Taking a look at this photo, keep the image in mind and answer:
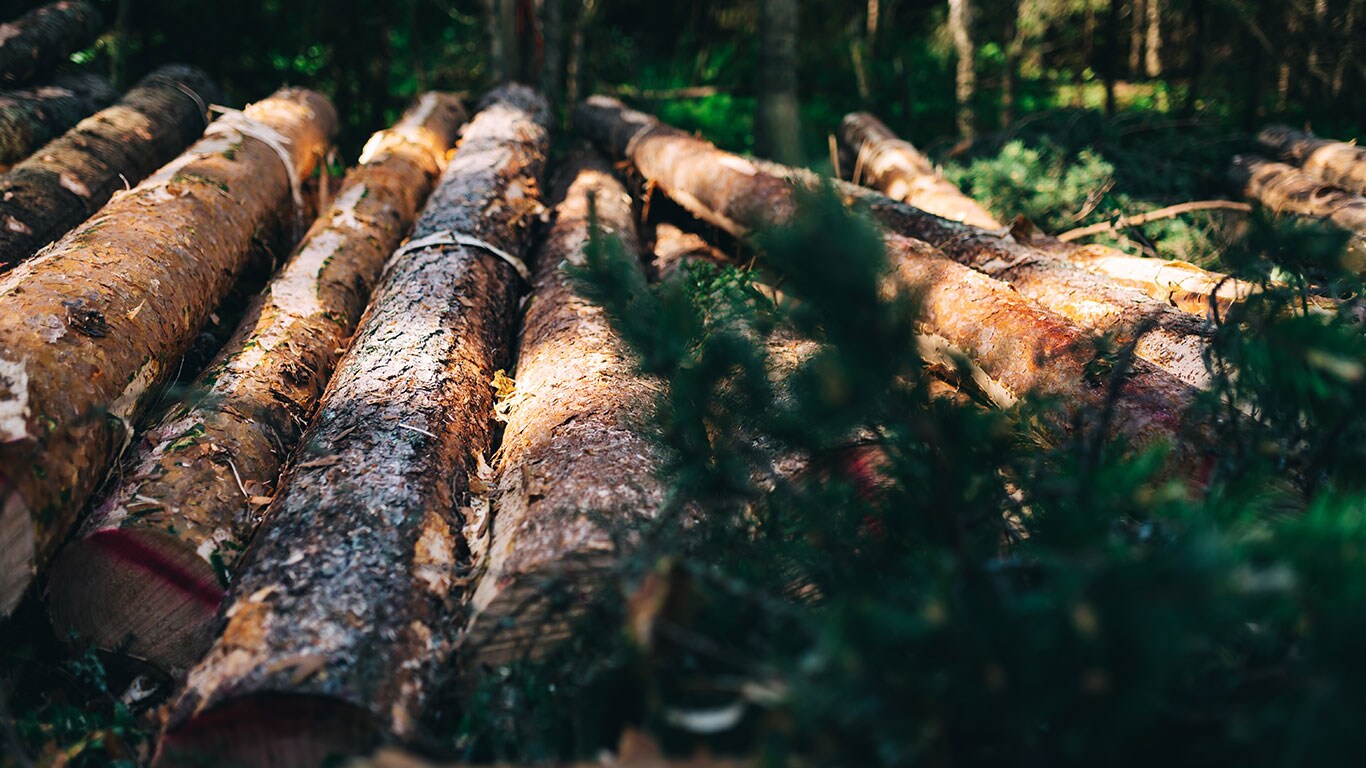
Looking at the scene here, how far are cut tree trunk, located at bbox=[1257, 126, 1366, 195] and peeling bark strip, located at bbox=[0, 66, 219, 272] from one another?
6896 millimetres

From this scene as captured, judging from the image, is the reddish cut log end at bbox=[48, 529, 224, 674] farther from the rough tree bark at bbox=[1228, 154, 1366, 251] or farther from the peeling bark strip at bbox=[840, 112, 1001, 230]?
the rough tree bark at bbox=[1228, 154, 1366, 251]

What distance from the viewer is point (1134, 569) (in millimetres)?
1165

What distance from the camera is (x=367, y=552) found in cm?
214

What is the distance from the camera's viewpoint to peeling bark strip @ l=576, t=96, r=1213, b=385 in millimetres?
2934

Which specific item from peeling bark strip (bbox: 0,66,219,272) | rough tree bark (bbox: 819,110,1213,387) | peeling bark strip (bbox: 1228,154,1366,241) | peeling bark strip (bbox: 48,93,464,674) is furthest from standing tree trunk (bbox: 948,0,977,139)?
peeling bark strip (bbox: 48,93,464,674)

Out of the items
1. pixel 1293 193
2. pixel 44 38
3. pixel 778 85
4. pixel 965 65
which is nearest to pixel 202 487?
pixel 44 38

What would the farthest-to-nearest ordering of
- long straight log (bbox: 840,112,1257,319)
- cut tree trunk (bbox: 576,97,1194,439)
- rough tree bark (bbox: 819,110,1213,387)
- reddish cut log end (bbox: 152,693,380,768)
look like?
long straight log (bbox: 840,112,1257,319) → rough tree bark (bbox: 819,110,1213,387) → cut tree trunk (bbox: 576,97,1194,439) → reddish cut log end (bbox: 152,693,380,768)

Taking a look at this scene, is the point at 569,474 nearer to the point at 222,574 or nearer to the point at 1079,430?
the point at 222,574

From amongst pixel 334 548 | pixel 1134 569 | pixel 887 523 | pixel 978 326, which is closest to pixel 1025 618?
pixel 1134 569

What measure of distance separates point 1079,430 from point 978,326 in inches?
54.1

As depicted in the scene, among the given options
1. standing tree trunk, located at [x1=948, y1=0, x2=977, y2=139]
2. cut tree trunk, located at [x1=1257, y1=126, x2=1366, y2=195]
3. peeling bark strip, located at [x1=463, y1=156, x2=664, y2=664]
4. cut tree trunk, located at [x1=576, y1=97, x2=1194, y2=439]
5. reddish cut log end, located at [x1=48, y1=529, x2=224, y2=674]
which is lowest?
reddish cut log end, located at [x1=48, y1=529, x2=224, y2=674]

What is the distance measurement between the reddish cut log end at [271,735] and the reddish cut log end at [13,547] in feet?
2.04

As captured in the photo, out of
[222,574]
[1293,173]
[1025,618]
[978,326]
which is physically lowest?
[222,574]

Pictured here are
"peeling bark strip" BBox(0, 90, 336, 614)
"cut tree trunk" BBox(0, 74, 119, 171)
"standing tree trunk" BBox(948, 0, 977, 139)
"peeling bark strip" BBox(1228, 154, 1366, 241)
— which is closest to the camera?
"peeling bark strip" BBox(0, 90, 336, 614)
